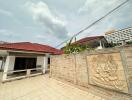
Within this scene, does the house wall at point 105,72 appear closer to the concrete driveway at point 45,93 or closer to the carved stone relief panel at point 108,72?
the carved stone relief panel at point 108,72

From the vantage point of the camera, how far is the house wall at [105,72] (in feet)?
12.5

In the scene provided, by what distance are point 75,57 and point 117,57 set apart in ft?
9.83

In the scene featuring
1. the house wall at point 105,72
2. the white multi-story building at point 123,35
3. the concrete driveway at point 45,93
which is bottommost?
the concrete driveway at point 45,93

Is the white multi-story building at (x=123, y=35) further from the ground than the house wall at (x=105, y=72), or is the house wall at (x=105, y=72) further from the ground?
the white multi-story building at (x=123, y=35)

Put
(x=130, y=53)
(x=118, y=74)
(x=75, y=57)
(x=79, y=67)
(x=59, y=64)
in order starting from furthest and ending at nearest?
1. (x=59, y=64)
2. (x=75, y=57)
3. (x=79, y=67)
4. (x=118, y=74)
5. (x=130, y=53)

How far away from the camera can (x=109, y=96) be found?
4.30 metres

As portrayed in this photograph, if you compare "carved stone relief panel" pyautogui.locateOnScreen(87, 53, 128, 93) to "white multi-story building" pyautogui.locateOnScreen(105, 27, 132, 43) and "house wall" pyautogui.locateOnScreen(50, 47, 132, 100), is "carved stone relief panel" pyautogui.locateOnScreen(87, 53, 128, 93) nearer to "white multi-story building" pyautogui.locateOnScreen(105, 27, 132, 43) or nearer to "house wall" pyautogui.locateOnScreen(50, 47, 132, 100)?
"house wall" pyautogui.locateOnScreen(50, 47, 132, 100)

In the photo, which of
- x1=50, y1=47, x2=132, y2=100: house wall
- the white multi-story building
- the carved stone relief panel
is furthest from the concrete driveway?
the white multi-story building

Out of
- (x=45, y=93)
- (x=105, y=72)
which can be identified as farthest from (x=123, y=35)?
(x=45, y=93)

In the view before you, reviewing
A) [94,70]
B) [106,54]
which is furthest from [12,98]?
[106,54]

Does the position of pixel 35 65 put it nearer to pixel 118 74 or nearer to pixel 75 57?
pixel 75 57

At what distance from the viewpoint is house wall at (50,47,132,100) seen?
12.5 ft

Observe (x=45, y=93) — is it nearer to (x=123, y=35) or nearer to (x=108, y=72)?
(x=108, y=72)

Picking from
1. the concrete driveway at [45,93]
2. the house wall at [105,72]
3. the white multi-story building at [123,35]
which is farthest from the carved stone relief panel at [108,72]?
the white multi-story building at [123,35]
